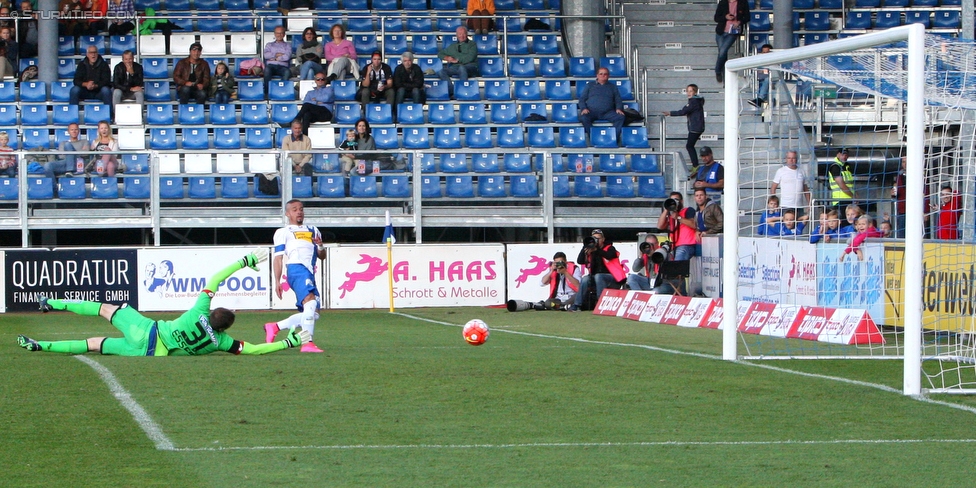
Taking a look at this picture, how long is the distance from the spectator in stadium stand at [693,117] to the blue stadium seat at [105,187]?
425 inches

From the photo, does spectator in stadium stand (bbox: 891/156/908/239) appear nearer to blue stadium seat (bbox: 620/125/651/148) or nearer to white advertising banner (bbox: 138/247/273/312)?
blue stadium seat (bbox: 620/125/651/148)

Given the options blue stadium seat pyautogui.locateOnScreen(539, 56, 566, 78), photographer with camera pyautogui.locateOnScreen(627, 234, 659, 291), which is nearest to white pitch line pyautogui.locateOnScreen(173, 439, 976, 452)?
photographer with camera pyautogui.locateOnScreen(627, 234, 659, 291)

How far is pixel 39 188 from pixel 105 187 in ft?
3.82

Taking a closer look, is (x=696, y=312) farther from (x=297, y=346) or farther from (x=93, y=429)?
(x=93, y=429)

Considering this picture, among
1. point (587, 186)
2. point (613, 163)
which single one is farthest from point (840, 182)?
point (613, 163)

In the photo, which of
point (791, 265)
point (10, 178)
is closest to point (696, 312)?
point (791, 265)

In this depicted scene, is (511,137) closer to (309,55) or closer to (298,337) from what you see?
(309,55)

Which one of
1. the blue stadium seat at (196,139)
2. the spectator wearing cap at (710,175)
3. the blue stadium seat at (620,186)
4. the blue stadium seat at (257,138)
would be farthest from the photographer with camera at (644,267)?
the blue stadium seat at (196,139)

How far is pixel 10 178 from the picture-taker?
23.4 meters

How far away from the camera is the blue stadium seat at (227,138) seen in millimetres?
25828

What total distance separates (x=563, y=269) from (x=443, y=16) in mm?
9490

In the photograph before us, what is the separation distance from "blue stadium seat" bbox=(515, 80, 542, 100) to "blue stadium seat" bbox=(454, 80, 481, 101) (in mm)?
904

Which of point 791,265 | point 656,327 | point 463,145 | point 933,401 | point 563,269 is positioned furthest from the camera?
point 463,145

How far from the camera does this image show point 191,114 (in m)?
26.9
